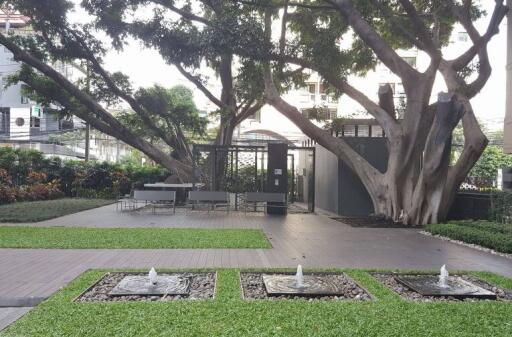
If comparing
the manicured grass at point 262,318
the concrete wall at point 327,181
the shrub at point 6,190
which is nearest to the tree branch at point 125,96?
the shrub at point 6,190

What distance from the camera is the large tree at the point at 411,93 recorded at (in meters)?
13.4

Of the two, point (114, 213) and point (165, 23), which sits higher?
point (165, 23)

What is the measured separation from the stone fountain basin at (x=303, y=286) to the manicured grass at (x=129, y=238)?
2956 millimetres

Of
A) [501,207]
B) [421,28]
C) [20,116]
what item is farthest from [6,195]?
[20,116]

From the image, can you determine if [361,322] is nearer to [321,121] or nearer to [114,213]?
[114,213]

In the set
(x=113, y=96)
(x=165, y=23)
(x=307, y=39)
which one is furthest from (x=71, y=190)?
(x=307, y=39)

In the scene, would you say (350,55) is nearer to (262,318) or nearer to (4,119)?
(262,318)

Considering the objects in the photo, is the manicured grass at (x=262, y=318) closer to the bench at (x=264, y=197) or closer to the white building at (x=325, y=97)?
the bench at (x=264, y=197)

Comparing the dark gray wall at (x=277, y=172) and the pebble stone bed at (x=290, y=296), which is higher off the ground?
the dark gray wall at (x=277, y=172)

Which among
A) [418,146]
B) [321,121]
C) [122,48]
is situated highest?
[122,48]

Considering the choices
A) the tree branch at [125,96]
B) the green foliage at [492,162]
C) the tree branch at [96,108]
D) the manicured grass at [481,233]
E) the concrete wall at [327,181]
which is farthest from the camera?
the green foliage at [492,162]

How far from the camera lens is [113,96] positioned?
22.3m

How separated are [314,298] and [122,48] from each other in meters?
13.6

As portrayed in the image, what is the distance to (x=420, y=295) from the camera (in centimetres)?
603
